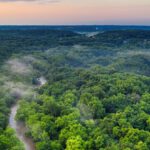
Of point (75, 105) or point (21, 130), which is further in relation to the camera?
Result: point (75, 105)

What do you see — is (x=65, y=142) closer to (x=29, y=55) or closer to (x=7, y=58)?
(x=7, y=58)

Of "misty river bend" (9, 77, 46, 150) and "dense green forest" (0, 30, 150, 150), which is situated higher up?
"dense green forest" (0, 30, 150, 150)

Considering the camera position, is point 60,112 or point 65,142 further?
point 60,112

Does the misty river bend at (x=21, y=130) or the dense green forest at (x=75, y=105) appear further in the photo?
the misty river bend at (x=21, y=130)

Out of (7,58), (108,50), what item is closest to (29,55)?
(7,58)

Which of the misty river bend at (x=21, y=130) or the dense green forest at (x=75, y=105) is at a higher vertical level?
the dense green forest at (x=75, y=105)

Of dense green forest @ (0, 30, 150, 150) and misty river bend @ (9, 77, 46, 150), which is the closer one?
dense green forest @ (0, 30, 150, 150)

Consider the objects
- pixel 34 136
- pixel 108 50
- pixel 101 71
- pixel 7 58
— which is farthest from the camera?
pixel 108 50

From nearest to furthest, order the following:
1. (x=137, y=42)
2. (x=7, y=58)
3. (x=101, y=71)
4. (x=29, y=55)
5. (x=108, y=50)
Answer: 1. (x=101, y=71)
2. (x=7, y=58)
3. (x=29, y=55)
4. (x=108, y=50)
5. (x=137, y=42)

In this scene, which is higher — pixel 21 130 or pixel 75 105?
pixel 75 105
